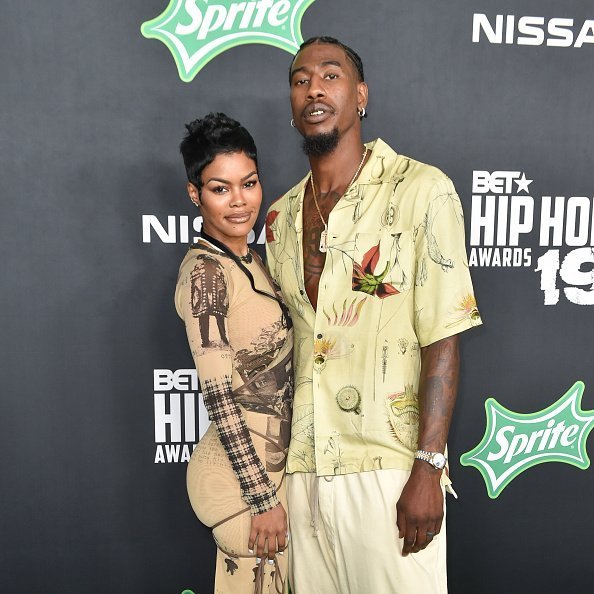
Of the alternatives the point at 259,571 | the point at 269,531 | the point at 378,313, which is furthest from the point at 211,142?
the point at 259,571

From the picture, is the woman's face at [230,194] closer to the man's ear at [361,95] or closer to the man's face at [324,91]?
the man's face at [324,91]

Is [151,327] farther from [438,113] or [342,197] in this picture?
[438,113]

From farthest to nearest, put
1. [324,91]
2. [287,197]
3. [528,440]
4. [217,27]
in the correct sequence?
[528,440] < [217,27] < [287,197] < [324,91]

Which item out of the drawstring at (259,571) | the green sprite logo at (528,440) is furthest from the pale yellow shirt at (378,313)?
the green sprite logo at (528,440)

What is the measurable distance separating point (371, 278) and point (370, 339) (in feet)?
0.46

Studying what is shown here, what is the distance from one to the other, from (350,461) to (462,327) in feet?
1.35

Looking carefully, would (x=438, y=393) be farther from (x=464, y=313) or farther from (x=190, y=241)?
(x=190, y=241)

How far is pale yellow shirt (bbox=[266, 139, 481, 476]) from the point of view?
4.23 feet

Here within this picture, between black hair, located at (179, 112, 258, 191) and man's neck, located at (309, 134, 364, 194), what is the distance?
0.21 meters

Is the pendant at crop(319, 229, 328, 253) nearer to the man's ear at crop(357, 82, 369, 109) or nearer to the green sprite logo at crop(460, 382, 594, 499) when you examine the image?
the man's ear at crop(357, 82, 369, 109)

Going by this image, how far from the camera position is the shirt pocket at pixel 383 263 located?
4.35 ft

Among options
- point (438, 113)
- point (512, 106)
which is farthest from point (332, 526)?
point (512, 106)

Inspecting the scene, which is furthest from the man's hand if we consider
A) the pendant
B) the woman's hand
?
the pendant

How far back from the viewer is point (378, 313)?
4.45 feet
